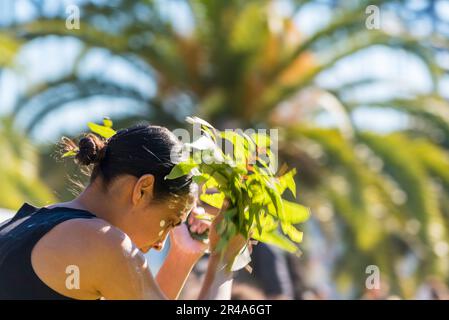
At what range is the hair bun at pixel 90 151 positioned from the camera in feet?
11.3

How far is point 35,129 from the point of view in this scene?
12.0 m

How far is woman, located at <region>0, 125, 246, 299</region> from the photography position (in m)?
3.10

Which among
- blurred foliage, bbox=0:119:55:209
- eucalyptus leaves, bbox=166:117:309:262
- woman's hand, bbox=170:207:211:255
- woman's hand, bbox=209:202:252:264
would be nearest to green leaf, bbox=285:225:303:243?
eucalyptus leaves, bbox=166:117:309:262

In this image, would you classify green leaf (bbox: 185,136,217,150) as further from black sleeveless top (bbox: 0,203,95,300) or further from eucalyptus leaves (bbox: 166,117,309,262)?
black sleeveless top (bbox: 0,203,95,300)

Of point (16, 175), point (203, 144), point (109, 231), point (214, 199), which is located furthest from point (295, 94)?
point (109, 231)

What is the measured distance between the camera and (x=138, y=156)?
10.9 ft

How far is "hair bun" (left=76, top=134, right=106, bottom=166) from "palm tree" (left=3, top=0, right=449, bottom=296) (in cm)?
821

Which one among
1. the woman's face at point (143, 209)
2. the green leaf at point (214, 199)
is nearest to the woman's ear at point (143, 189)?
the woman's face at point (143, 209)

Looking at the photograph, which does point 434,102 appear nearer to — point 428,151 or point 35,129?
point 428,151

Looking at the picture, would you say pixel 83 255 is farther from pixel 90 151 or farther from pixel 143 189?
pixel 90 151

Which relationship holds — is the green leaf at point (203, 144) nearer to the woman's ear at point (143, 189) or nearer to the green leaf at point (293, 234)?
the woman's ear at point (143, 189)
